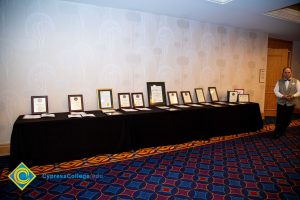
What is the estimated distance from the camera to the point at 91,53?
11.6 ft

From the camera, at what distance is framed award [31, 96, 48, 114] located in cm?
314

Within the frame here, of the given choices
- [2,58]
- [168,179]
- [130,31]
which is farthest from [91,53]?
[168,179]

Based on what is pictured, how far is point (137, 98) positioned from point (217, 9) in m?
2.22

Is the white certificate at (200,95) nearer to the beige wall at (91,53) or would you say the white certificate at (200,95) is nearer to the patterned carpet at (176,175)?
the beige wall at (91,53)

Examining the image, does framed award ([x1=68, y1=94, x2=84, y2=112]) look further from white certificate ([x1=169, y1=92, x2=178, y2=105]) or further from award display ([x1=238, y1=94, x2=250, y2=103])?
award display ([x1=238, y1=94, x2=250, y2=103])

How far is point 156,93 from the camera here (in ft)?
13.4

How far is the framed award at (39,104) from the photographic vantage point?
314 cm

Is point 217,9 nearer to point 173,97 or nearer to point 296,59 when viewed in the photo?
point 173,97

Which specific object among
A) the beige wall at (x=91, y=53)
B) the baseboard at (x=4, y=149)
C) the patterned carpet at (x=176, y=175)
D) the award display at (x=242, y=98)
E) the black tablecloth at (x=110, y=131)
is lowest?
the patterned carpet at (x=176, y=175)

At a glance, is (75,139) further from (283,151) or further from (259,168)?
(283,151)

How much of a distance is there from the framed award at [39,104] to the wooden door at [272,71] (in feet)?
21.0

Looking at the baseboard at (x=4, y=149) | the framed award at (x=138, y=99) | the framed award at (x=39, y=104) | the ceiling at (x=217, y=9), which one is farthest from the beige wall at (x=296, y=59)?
the baseboard at (x=4, y=149)

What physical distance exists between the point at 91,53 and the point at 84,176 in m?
2.04

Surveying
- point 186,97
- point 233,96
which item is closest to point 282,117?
point 233,96
